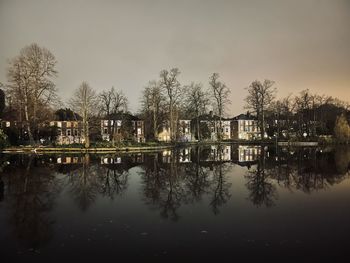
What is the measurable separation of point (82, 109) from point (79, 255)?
42773mm

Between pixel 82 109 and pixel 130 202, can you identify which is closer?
pixel 130 202

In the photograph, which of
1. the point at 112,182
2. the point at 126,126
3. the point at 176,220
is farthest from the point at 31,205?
the point at 126,126

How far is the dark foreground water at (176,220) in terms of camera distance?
7352 mm

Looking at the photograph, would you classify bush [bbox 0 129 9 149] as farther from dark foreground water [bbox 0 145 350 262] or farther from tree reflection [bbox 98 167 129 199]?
dark foreground water [bbox 0 145 350 262]

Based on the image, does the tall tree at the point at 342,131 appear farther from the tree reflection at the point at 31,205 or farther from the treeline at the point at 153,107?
the tree reflection at the point at 31,205

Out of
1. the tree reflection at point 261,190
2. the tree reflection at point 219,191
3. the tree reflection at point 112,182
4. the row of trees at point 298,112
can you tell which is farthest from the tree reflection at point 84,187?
the row of trees at point 298,112

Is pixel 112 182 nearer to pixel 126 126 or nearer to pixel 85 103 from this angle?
pixel 85 103

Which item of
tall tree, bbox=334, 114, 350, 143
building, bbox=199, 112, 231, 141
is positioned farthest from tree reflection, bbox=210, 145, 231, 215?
building, bbox=199, 112, 231, 141

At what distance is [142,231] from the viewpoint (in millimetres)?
8859

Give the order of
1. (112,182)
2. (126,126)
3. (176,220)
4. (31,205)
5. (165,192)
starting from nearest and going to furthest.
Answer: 1. (176,220)
2. (31,205)
3. (165,192)
4. (112,182)
5. (126,126)

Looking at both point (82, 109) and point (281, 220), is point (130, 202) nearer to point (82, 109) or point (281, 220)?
point (281, 220)

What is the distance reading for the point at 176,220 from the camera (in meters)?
9.93

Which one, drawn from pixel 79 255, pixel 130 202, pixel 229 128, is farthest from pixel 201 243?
pixel 229 128

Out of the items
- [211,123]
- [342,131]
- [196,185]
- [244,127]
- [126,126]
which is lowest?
[196,185]
